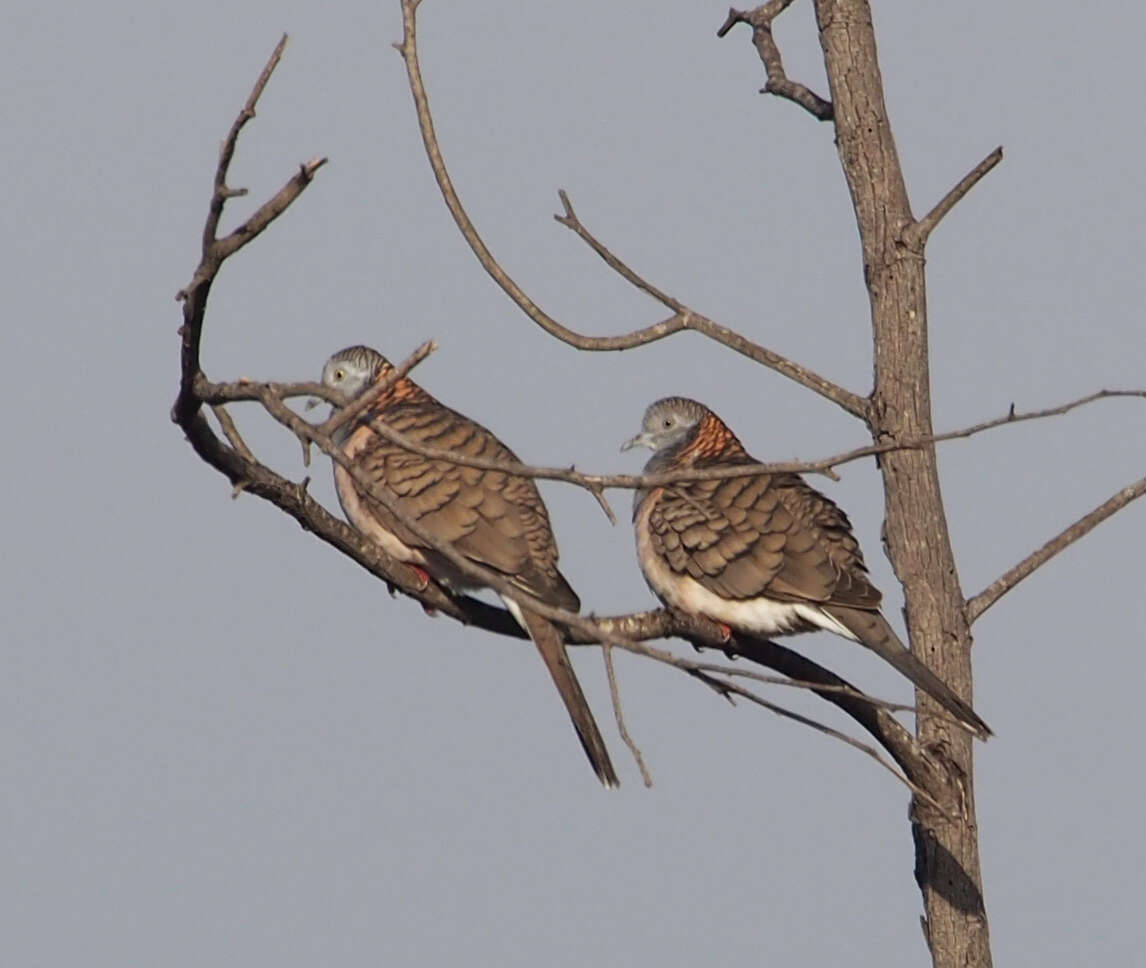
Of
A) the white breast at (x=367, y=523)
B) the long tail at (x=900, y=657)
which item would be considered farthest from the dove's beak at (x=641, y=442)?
the long tail at (x=900, y=657)

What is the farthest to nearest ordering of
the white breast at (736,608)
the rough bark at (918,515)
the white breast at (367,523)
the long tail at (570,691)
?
1. the white breast at (367,523)
2. the white breast at (736,608)
3. the long tail at (570,691)
4. the rough bark at (918,515)

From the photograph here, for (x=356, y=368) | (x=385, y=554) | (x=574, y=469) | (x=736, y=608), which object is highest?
(x=356, y=368)

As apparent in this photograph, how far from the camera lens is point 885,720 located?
18.9 feet

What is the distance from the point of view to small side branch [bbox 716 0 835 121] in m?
6.37

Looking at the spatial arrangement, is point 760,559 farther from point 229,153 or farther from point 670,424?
point 229,153

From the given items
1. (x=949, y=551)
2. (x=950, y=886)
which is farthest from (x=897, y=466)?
(x=950, y=886)

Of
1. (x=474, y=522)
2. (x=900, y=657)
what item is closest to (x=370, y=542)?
(x=474, y=522)

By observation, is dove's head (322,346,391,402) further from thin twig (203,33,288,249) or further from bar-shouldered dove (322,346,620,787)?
thin twig (203,33,288,249)

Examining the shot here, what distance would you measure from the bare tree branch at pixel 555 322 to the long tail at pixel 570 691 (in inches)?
40.2

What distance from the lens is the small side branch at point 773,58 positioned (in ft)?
20.9

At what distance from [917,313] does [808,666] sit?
1.17 m

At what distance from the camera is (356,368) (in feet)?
27.6

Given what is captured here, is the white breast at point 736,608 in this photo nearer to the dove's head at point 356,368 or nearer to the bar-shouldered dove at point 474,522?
the bar-shouldered dove at point 474,522

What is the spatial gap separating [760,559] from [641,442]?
179cm
